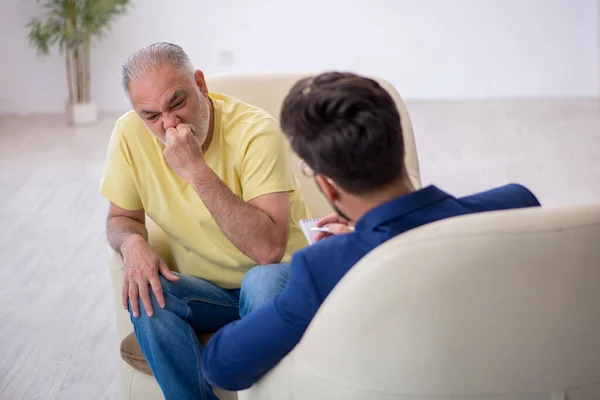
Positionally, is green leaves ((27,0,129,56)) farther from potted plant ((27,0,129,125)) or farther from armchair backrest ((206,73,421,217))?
armchair backrest ((206,73,421,217))

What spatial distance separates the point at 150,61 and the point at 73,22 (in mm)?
3896

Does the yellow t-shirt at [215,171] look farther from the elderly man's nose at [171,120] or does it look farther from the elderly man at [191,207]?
the elderly man's nose at [171,120]

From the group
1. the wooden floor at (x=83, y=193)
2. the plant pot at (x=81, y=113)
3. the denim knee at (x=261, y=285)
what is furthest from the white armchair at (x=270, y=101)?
the plant pot at (x=81, y=113)

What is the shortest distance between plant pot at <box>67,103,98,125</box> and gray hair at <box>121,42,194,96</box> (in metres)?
4.00

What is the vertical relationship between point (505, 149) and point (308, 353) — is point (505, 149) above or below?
below

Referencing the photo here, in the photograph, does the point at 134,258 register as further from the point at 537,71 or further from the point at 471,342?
the point at 537,71

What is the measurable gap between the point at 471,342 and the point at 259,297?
61cm

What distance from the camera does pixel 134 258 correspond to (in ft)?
5.99

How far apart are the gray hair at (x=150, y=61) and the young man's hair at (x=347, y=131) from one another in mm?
701

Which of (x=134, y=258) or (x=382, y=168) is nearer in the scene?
(x=382, y=168)

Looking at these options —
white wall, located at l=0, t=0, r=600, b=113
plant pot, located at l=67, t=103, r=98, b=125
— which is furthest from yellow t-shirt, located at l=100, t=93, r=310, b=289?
white wall, located at l=0, t=0, r=600, b=113

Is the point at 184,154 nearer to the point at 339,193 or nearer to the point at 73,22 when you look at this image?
the point at 339,193

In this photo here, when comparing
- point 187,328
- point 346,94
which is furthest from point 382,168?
point 187,328

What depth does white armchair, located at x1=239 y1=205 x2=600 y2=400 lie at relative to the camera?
1097 mm
